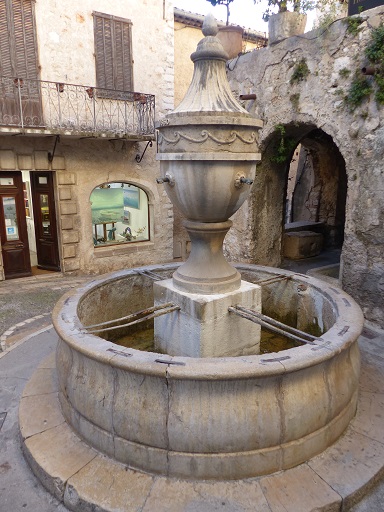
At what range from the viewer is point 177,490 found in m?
2.68

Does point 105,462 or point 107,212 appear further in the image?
point 107,212

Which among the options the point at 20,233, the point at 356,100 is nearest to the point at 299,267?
the point at 356,100

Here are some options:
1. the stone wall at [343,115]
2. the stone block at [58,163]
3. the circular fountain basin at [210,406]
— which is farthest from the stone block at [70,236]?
the circular fountain basin at [210,406]

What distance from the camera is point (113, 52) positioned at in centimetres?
959

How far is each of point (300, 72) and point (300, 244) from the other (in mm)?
4176

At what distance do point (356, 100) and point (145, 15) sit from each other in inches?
258

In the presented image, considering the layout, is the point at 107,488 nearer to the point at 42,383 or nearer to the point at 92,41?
the point at 42,383

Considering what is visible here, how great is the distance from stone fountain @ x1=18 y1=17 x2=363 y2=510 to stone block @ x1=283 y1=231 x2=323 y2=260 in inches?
210

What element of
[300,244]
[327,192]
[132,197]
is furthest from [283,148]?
[132,197]

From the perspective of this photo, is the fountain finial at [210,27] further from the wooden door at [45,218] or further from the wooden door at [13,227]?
the wooden door at [13,227]

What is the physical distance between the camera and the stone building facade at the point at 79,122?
8.51 m

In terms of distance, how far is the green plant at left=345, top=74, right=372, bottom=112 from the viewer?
5.81 m

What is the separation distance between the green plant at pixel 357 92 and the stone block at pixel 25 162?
6693mm

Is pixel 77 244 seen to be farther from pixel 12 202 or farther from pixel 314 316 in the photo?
pixel 314 316
